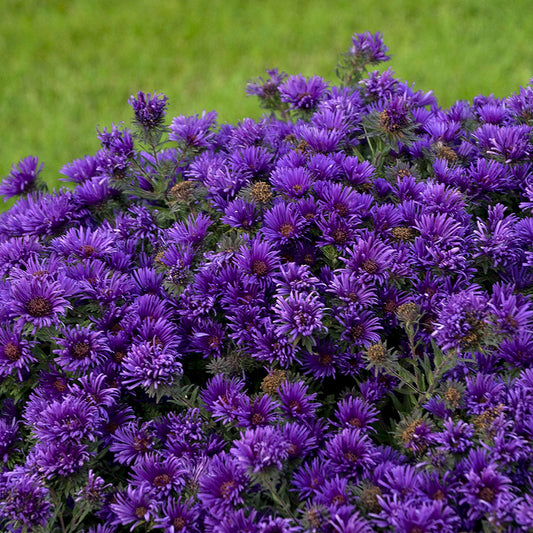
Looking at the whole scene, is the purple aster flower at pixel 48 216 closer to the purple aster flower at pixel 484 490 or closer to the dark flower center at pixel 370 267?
the dark flower center at pixel 370 267

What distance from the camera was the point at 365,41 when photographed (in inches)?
106

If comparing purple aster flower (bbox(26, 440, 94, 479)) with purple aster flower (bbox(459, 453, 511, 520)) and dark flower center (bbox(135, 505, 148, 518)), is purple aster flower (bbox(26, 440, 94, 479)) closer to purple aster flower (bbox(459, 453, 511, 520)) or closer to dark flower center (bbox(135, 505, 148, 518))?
dark flower center (bbox(135, 505, 148, 518))

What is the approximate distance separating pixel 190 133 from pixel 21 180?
76cm

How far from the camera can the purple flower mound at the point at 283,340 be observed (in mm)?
1542

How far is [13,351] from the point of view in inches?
69.1

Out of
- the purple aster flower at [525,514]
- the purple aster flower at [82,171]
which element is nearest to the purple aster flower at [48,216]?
the purple aster flower at [82,171]

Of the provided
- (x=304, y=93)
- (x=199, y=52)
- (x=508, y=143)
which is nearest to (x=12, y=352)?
(x=304, y=93)

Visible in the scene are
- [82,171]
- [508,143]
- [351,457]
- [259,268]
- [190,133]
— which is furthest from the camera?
[82,171]

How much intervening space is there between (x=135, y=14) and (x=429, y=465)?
5732mm

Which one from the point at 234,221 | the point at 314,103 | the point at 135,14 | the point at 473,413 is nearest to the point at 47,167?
the point at 135,14

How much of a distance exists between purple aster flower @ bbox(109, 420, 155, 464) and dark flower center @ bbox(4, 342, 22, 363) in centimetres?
33

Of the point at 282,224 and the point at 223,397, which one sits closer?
the point at 223,397

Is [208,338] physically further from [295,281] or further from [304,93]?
[304,93]

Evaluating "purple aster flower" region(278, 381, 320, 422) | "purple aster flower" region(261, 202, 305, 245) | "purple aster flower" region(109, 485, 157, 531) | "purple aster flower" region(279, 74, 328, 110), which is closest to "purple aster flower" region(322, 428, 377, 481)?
"purple aster flower" region(278, 381, 320, 422)
